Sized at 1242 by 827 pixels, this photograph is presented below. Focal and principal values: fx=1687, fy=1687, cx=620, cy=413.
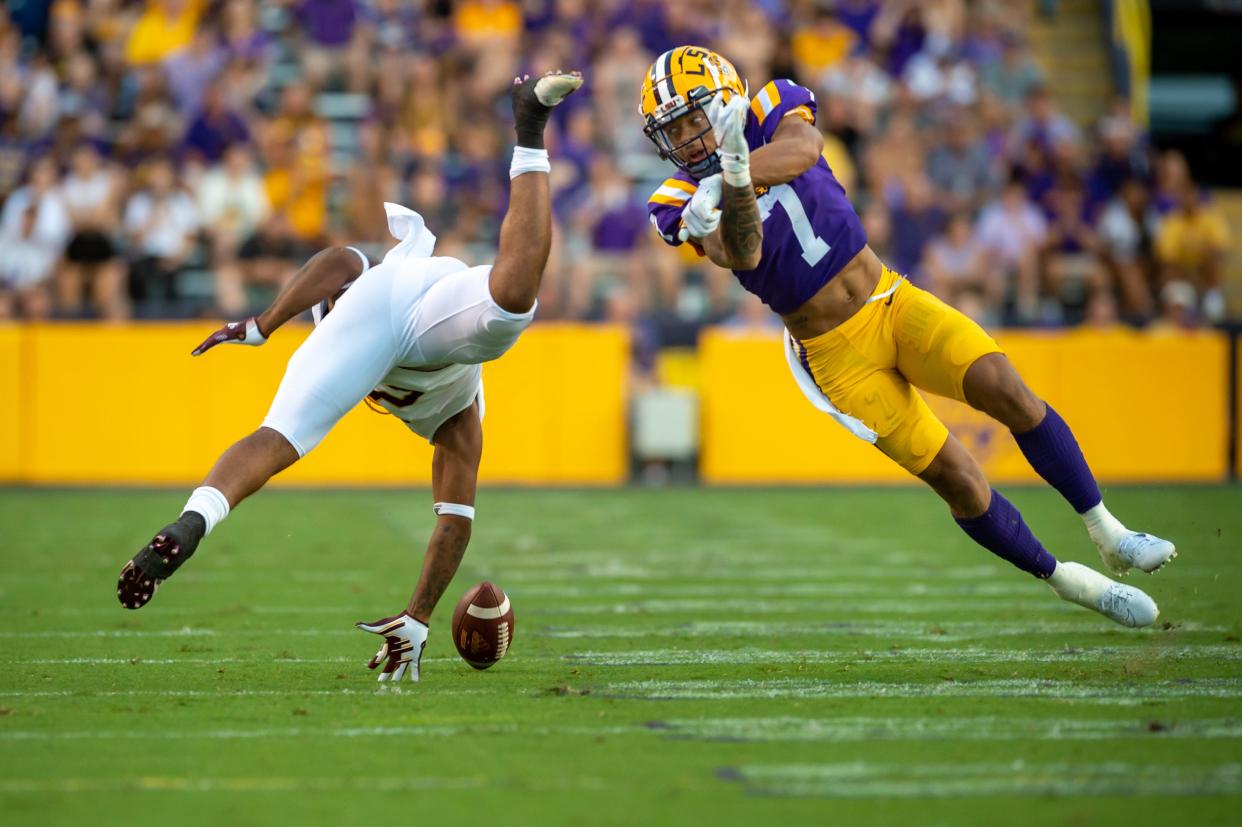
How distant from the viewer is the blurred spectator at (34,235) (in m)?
13.1

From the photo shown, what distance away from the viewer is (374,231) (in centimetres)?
1323

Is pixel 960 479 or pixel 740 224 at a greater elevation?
pixel 740 224

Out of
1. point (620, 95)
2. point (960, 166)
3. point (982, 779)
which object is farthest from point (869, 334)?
point (960, 166)

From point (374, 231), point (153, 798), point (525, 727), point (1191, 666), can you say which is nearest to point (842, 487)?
point (374, 231)

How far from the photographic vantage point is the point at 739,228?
16.5 ft

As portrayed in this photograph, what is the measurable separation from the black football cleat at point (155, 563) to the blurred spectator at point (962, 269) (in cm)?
974

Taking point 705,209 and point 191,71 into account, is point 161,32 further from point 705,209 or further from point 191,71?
point 705,209

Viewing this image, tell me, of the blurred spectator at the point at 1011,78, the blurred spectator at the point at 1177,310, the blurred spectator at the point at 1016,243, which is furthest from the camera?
the blurred spectator at the point at 1011,78

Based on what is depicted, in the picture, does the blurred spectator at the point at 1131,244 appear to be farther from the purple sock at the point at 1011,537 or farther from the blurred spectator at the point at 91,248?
the purple sock at the point at 1011,537

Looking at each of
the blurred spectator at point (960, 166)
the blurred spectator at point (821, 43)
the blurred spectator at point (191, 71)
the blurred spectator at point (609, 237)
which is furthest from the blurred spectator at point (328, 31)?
the blurred spectator at point (960, 166)

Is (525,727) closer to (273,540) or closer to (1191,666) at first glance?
(1191,666)

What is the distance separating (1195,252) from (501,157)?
589cm

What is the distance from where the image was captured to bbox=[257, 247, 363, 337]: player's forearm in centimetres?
514

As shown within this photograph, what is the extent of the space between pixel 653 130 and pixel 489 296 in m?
0.99
